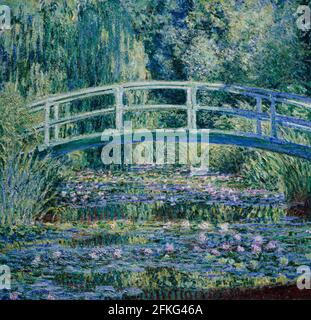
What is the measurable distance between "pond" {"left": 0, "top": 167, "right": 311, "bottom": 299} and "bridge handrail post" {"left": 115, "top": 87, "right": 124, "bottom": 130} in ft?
1.37

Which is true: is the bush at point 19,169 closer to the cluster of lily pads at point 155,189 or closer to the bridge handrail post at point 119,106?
the cluster of lily pads at point 155,189

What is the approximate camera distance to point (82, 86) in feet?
18.7

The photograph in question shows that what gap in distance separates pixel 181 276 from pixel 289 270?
0.82 meters

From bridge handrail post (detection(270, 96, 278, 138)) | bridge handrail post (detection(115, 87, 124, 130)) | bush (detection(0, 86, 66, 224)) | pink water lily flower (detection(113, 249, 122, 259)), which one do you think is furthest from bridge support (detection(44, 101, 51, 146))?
bridge handrail post (detection(270, 96, 278, 138))

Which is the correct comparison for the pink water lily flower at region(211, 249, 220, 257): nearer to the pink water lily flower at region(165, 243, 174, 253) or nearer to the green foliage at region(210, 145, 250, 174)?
the pink water lily flower at region(165, 243, 174, 253)

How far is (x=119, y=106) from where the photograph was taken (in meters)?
5.55

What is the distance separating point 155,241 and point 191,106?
1.14 meters

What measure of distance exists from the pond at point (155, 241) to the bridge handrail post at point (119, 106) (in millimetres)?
417

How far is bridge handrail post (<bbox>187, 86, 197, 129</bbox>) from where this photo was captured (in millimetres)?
5500

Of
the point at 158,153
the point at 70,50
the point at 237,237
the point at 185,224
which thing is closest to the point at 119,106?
the point at 158,153

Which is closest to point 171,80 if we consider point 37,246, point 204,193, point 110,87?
point 110,87

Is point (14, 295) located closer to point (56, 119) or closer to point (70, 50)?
point (56, 119)
